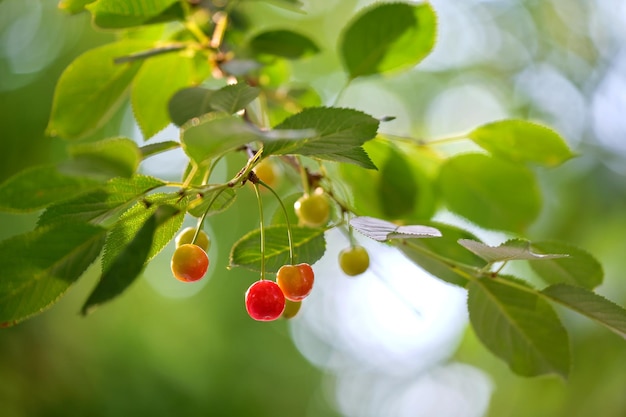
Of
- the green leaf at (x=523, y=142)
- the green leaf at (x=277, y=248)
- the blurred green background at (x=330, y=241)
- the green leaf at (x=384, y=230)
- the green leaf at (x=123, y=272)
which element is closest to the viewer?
the green leaf at (x=123, y=272)

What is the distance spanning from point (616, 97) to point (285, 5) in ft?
8.95

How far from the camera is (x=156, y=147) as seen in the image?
566mm

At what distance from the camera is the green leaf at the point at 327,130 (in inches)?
19.4

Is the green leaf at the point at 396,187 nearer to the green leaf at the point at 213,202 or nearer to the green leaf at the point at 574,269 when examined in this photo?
the green leaf at the point at 574,269

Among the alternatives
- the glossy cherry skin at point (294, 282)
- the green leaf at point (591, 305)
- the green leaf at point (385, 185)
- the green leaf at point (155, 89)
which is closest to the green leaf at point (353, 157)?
the glossy cherry skin at point (294, 282)

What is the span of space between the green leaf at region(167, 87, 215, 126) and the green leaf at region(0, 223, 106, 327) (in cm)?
19

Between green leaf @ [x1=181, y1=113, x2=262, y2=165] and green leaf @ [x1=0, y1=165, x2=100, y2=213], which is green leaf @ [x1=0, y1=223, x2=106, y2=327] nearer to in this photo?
green leaf @ [x1=0, y1=165, x2=100, y2=213]

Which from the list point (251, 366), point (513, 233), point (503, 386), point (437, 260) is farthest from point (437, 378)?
point (437, 260)

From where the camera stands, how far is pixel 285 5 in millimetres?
921

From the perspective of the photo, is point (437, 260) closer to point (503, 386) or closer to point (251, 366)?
point (251, 366)

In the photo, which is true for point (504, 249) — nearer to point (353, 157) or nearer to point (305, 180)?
point (353, 157)

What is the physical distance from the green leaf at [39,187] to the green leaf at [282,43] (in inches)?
20.2

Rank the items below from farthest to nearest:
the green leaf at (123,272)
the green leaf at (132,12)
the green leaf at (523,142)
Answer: the green leaf at (523,142), the green leaf at (132,12), the green leaf at (123,272)

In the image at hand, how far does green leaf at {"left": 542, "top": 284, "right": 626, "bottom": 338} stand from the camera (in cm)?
58
